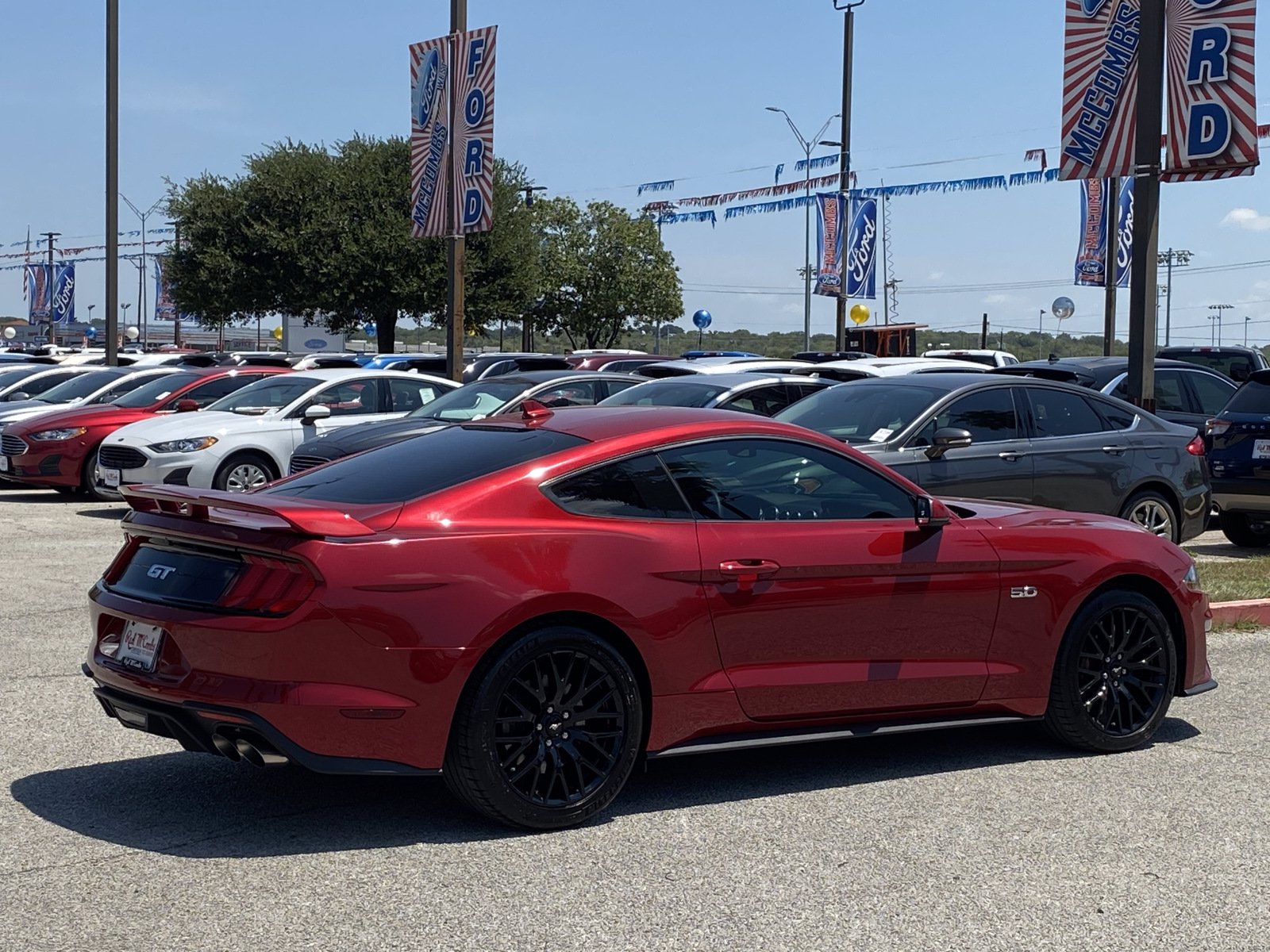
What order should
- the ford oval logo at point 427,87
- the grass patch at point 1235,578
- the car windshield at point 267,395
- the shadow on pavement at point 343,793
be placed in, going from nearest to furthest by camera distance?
the shadow on pavement at point 343,793, the grass patch at point 1235,578, the car windshield at point 267,395, the ford oval logo at point 427,87

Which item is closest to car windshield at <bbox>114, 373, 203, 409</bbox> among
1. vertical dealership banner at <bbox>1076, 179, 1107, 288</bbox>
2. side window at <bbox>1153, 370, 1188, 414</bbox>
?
side window at <bbox>1153, 370, 1188, 414</bbox>

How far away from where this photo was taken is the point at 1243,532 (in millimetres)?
15281

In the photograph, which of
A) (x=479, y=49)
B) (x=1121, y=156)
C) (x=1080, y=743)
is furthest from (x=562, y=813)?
(x=479, y=49)

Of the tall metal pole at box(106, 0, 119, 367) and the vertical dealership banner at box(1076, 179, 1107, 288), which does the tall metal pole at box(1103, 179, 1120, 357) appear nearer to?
the vertical dealership banner at box(1076, 179, 1107, 288)

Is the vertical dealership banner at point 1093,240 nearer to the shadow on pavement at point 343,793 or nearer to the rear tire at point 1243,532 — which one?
the rear tire at point 1243,532

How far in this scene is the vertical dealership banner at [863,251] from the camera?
40.0 m

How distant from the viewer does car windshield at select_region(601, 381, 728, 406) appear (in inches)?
570

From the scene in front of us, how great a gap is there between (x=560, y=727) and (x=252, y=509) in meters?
1.31

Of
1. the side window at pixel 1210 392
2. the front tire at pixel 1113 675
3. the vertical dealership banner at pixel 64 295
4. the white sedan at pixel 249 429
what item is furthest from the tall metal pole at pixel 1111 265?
the vertical dealership banner at pixel 64 295

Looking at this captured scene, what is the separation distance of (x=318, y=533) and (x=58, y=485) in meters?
14.2

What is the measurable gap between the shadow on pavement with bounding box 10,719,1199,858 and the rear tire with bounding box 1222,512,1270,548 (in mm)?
8811

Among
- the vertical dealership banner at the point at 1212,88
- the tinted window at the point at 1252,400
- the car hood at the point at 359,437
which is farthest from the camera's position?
the tinted window at the point at 1252,400

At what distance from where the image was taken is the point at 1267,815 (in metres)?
5.88

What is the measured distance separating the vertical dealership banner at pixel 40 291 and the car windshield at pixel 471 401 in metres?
89.5
